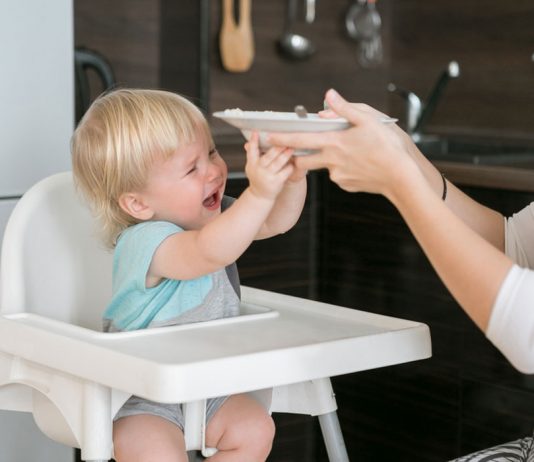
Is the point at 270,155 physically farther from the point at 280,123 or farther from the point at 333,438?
the point at 333,438

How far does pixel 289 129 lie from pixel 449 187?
1.27 feet

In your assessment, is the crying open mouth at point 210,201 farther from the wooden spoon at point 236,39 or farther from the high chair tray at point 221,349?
the wooden spoon at point 236,39

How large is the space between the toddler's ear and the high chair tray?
8.8 inches

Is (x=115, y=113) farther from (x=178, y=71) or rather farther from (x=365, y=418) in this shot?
(x=178, y=71)

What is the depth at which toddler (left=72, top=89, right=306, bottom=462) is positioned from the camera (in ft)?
4.90

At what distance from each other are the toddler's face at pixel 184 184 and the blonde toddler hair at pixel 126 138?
0.04 feet

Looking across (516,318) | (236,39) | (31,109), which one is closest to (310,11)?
(236,39)

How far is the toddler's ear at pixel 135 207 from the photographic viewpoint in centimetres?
158

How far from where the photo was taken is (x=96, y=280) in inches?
66.8

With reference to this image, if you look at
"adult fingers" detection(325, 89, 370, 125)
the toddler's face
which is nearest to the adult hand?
"adult fingers" detection(325, 89, 370, 125)

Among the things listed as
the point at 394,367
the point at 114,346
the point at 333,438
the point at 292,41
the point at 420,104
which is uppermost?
the point at 292,41

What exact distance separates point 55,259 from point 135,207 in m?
0.16

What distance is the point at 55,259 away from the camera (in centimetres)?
164

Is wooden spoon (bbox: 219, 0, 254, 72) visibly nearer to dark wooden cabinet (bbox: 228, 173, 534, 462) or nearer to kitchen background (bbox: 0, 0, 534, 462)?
kitchen background (bbox: 0, 0, 534, 462)
